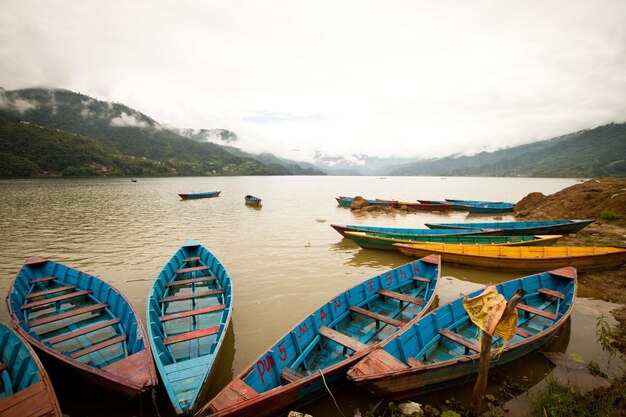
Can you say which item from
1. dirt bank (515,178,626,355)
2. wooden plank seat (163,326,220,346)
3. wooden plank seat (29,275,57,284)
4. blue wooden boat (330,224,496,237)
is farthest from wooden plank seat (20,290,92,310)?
dirt bank (515,178,626,355)

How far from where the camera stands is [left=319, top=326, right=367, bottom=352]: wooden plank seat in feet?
21.2

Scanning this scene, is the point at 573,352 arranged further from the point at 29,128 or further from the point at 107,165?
the point at 29,128

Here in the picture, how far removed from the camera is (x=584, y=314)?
384 inches

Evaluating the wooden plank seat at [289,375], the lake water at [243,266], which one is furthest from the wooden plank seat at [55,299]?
the wooden plank seat at [289,375]

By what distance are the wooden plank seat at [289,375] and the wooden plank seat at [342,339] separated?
4.37 feet

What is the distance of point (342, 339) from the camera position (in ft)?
22.3

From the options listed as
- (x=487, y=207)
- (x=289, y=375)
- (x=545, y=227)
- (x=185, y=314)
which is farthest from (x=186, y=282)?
(x=487, y=207)

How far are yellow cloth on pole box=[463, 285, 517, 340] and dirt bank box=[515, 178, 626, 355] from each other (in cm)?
624

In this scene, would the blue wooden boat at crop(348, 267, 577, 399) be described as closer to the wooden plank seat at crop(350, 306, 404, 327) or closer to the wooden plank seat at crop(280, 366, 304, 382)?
the wooden plank seat at crop(350, 306, 404, 327)

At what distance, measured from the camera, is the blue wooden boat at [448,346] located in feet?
17.4

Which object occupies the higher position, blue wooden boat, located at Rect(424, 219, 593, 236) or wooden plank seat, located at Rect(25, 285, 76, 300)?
wooden plank seat, located at Rect(25, 285, 76, 300)

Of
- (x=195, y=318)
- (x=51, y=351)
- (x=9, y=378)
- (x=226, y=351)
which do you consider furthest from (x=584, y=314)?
(x=9, y=378)

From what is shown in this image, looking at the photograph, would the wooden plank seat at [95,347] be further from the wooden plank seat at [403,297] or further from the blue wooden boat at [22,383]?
the wooden plank seat at [403,297]

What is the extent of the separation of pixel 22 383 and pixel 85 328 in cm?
226
